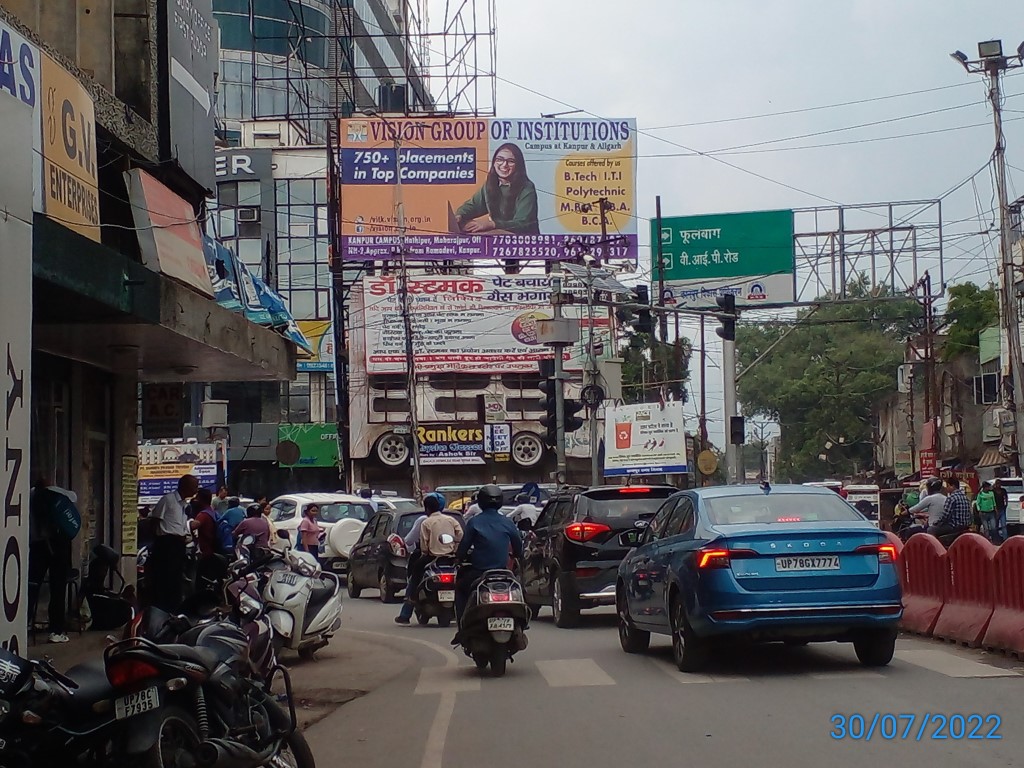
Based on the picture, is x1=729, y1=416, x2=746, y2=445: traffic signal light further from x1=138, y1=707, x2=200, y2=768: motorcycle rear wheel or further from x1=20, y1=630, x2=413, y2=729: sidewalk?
x1=138, y1=707, x2=200, y2=768: motorcycle rear wheel

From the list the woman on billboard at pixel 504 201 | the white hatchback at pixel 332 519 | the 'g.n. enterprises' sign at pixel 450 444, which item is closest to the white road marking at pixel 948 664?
the white hatchback at pixel 332 519

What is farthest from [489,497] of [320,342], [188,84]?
[320,342]

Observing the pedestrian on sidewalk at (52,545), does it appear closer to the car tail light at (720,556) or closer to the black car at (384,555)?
the car tail light at (720,556)

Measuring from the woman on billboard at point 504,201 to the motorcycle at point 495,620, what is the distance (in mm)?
41235

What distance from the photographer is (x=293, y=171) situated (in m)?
59.0

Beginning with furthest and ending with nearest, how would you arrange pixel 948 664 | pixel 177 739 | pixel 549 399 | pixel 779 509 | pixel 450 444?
pixel 450 444
pixel 549 399
pixel 779 509
pixel 948 664
pixel 177 739

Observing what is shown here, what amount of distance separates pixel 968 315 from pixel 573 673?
50502 mm

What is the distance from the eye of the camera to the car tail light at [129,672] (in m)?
5.79

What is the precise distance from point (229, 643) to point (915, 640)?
29.6ft

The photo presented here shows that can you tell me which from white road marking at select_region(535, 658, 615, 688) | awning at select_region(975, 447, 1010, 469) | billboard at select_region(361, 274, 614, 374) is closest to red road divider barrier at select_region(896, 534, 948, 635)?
white road marking at select_region(535, 658, 615, 688)

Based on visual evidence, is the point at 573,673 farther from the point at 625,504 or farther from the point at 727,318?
the point at 727,318

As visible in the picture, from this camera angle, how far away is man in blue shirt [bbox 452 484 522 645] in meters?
12.7

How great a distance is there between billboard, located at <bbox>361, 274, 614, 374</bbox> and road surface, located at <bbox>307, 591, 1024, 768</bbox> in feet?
136

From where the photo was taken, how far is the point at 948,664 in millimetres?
11477
